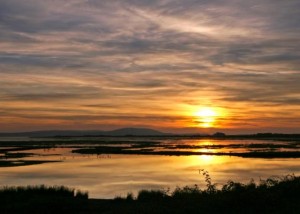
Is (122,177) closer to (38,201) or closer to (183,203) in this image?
(38,201)

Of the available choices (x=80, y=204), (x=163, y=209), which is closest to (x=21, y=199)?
(x=80, y=204)

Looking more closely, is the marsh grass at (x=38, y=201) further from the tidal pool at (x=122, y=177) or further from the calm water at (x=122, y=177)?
the calm water at (x=122, y=177)

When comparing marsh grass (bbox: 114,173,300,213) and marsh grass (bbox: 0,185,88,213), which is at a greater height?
marsh grass (bbox: 114,173,300,213)

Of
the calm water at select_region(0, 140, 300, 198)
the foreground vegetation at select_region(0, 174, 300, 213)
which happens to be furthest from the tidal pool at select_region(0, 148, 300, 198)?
the foreground vegetation at select_region(0, 174, 300, 213)

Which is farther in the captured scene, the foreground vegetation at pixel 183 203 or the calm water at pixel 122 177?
the calm water at pixel 122 177

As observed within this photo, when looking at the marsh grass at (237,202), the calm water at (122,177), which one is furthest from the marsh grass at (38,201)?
the calm water at (122,177)

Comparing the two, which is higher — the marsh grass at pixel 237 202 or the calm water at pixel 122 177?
the marsh grass at pixel 237 202

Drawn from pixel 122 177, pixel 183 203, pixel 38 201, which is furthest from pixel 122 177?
pixel 183 203

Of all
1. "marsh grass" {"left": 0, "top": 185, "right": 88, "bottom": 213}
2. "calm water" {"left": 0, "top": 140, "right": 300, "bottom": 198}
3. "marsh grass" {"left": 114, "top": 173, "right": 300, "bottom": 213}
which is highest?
"marsh grass" {"left": 114, "top": 173, "right": 300, "bottom": 213}

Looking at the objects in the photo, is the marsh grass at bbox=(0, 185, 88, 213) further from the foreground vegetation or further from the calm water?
the calm water

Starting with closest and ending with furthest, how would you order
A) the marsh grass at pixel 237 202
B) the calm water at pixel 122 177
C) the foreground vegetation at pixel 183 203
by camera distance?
1. the marsh grass at pixel 237 202
2. the foreground vegetation at pixel 183 203
3. the calm water at pixel 122 177

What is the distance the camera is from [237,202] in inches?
728

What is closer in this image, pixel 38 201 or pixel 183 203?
pixel 183 203

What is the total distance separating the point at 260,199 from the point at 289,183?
404cm
